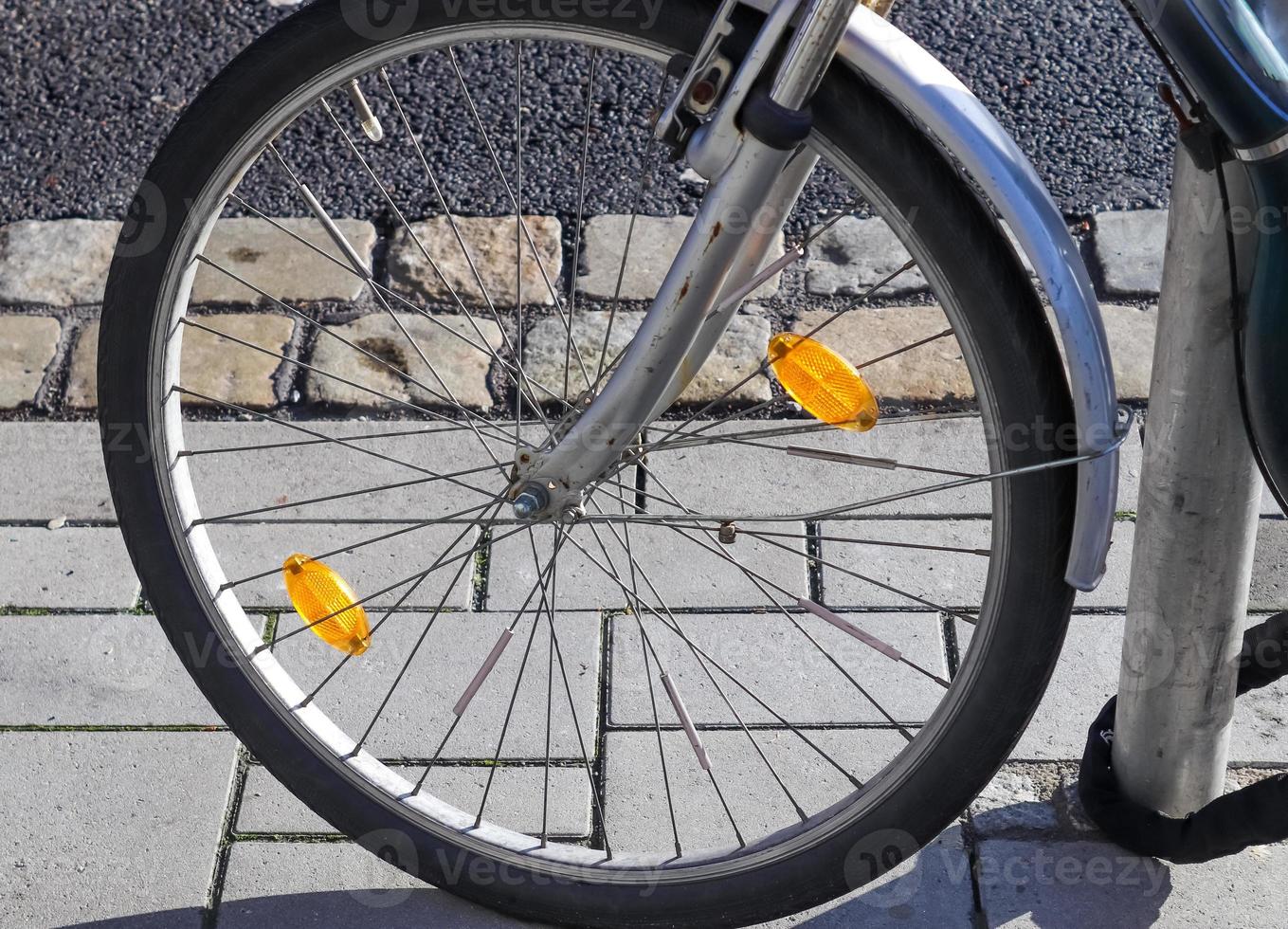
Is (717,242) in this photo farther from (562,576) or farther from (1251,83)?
(562,576)

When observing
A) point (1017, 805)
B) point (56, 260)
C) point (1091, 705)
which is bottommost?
point (1017, 805)

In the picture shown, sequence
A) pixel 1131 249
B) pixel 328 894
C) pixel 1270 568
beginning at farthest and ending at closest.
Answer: pixel 1131 249, pixel 1270 568, pixel 328 894

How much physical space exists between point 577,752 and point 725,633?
316 mm

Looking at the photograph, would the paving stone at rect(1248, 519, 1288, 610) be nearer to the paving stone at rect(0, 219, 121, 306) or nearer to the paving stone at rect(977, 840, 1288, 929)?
the paving stone at rect(977, 840, 1288, 929)

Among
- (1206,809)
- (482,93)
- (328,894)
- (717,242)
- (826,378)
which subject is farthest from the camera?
(482,93)

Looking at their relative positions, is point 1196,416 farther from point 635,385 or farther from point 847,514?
point 847,514

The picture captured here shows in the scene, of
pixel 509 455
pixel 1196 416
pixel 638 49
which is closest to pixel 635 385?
pixel 638 49

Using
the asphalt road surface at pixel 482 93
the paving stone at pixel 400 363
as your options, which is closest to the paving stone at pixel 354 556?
the paving stone at pixel 400 363

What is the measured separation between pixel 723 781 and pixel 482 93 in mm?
2011

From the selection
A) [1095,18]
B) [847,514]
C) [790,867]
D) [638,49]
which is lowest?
[790,867]

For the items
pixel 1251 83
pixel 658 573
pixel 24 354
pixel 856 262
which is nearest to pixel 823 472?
pixel 658 573

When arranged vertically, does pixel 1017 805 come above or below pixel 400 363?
below

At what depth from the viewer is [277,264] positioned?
2920 millimetres

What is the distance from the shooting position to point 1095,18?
352 centimetres
